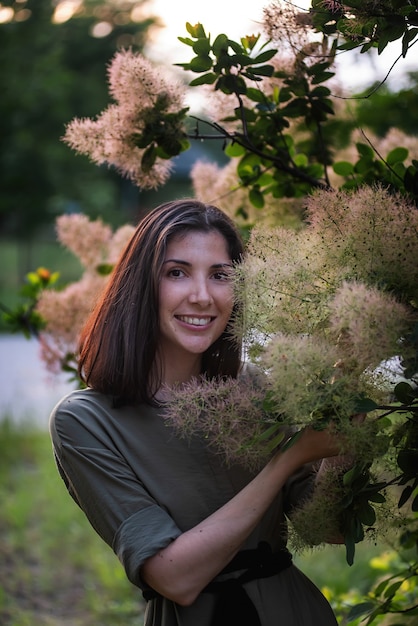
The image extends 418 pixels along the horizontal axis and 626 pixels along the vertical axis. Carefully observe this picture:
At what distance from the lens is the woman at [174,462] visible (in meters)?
1.56

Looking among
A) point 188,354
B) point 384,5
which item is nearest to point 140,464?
point 188,354

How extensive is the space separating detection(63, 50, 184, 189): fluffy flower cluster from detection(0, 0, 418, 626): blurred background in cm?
7

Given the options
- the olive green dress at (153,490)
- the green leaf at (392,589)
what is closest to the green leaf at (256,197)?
the olive green dress at (153,490)

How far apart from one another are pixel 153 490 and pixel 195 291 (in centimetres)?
43

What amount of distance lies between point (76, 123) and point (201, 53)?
355mm

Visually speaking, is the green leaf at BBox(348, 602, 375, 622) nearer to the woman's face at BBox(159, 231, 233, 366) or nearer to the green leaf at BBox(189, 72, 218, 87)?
the woman's face at BBox(159, 231, 233, 366)

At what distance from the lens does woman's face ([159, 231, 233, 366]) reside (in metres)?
1.77

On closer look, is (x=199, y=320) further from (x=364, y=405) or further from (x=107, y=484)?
(x=364, y=405)

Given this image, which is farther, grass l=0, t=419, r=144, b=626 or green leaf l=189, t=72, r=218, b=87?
grass l=0, t=419, r=144, b=626

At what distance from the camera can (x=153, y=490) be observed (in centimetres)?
172

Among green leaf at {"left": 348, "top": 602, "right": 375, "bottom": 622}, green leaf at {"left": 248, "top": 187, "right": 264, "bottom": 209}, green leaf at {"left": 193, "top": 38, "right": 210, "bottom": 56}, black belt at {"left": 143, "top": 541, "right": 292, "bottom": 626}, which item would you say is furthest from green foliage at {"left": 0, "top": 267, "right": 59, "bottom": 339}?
green leaf at {"left": 348, "top": 602, "right": 375, "bottom": 622}

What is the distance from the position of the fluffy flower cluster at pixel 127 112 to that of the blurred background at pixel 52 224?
7cm

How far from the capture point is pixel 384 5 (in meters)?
1.48

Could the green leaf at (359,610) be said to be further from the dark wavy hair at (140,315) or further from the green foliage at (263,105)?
the green foliage at (263,105)
